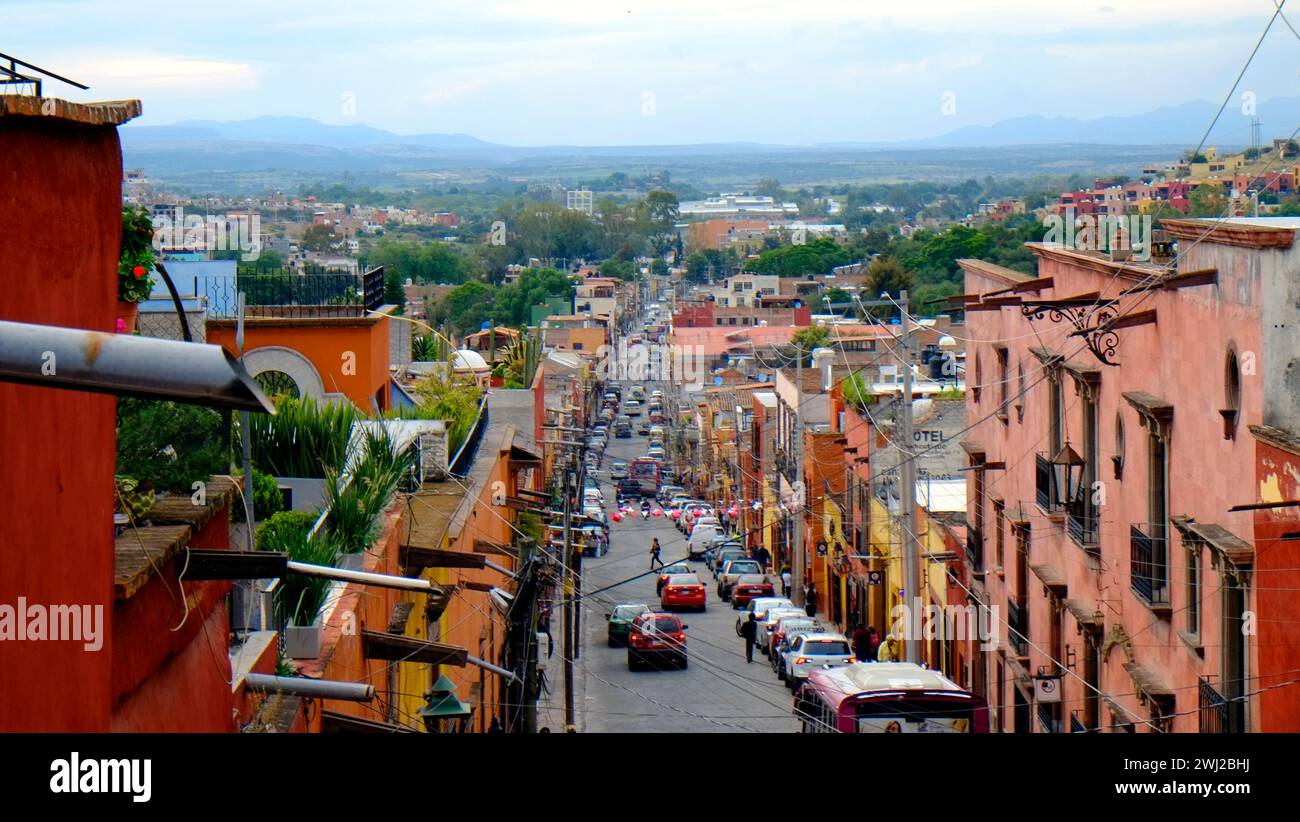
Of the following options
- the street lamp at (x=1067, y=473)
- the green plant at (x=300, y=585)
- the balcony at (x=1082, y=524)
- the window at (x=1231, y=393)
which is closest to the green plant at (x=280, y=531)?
the green plant at (x=300, y=585)

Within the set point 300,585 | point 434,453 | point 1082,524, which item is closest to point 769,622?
point 434,453

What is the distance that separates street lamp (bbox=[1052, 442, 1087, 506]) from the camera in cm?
2150

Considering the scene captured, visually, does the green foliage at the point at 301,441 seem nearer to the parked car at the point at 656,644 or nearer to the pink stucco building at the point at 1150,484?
the pink stucco building at the point at 1150,484

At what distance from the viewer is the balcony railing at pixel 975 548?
29250 mm

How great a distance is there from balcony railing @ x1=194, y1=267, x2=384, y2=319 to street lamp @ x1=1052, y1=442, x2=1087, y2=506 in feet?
37.3

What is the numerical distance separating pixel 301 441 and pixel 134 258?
9.59 metres

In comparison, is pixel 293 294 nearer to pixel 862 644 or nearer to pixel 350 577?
pixel 862 644

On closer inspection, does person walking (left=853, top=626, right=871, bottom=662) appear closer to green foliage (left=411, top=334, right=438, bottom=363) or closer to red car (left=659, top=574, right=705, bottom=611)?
red car (left=659, top=574, right=705, bottom=611)

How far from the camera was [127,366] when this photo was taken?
4020 millimetres
